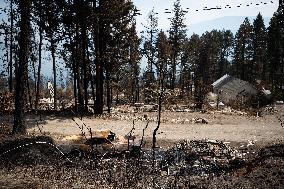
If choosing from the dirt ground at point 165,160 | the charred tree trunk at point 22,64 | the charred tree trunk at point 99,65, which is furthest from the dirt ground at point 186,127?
the charred tree trunk at point 22,64

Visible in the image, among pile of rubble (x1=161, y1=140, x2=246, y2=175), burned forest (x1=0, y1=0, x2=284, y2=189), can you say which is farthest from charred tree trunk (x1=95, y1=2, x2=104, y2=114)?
pile of rubble (x1=161, y1=140, x2=246, y2=175)

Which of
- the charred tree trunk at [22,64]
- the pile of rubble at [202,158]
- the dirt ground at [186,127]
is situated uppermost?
the charred tree trunk at [22,64]

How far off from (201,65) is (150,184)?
74589 mm

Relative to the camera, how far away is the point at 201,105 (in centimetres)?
3500

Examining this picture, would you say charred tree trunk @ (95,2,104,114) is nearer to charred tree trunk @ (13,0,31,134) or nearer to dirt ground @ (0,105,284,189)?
dirt ground @ (0,105,284,189)

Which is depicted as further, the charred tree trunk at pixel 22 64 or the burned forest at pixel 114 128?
the charred tree trunk at pixel 22 64

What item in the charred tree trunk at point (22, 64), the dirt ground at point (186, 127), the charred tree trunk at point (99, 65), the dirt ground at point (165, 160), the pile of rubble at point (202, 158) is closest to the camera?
the dirt ground at point (165, 160)

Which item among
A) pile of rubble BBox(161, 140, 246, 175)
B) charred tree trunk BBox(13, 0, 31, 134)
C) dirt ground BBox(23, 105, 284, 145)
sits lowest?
pile of rubble BBox(161, 140, 246, 175)

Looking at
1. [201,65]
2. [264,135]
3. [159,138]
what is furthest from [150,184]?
[201,65]

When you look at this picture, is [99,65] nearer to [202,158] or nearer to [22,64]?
[22,64]

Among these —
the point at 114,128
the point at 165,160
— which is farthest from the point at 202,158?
the point at 114,128

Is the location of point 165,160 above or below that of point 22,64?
below

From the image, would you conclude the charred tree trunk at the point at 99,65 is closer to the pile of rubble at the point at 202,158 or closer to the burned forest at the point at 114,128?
the burned forest at the point at 114,128

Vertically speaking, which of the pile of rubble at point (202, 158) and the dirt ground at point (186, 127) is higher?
the dirt ground at point (186, 127)
